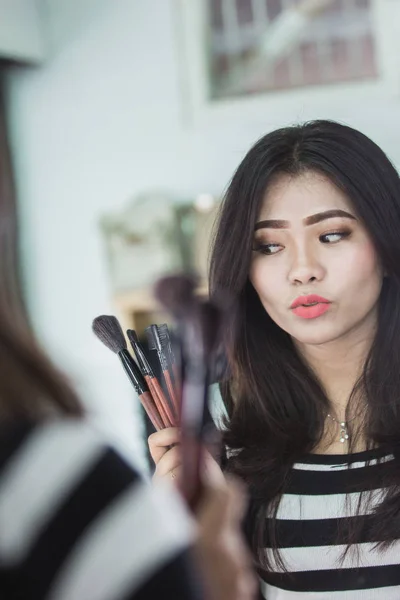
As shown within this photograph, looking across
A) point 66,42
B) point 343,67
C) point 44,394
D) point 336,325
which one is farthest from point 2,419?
point 66,42

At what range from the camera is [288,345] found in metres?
0.85

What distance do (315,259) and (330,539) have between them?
0.79ft

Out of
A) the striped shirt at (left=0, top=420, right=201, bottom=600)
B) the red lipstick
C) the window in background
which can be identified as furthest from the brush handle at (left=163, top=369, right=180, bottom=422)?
the window in background

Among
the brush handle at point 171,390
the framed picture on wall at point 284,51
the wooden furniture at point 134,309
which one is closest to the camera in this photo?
the brush handle at point 171,390

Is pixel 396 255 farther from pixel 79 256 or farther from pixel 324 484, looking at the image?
pixel 79 256

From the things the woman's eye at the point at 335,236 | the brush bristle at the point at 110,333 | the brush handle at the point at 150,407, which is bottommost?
the brush handle at the point at 150,407

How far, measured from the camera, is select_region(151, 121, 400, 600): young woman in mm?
732

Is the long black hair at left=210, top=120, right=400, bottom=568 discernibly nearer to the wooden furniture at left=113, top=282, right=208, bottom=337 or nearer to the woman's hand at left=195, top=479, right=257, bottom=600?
the woman's hand at left=195, top=479, right=257, bottom=600

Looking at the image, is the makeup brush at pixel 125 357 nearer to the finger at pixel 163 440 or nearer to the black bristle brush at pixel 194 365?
the finger at pixel 163 440

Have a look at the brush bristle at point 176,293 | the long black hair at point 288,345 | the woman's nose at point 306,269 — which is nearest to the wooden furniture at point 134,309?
the long black hair at point 288,345

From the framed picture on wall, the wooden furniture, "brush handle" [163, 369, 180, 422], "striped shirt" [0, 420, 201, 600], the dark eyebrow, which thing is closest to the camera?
"striped shirt" [0, 420, 201, 600]

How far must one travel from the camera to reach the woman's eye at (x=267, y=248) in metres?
0.77

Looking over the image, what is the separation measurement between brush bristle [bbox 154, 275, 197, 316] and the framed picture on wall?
4.47ft

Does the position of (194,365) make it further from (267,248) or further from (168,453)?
(267,248)
